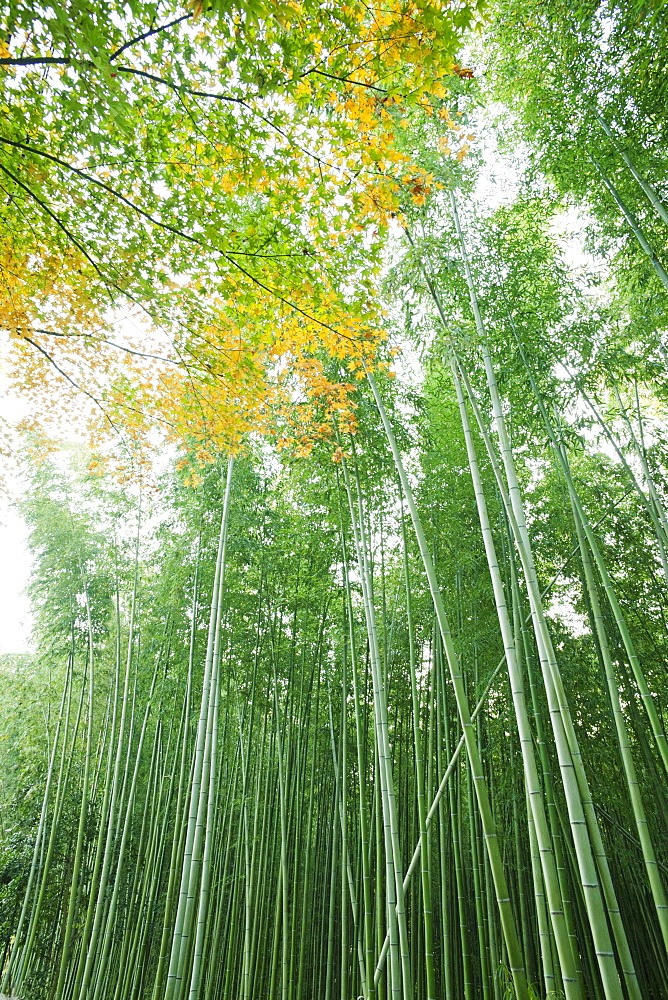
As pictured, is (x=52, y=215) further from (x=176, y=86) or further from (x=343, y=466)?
(x=343, y=466)

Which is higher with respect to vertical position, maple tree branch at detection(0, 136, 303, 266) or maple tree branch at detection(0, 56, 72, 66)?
maple tree branch at detection(0, 136, 303, 266)

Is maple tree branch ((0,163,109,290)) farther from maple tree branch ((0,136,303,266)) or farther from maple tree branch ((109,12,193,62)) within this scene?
maple tree branch ((109,12,193,62))

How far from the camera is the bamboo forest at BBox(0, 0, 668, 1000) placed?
1938mm

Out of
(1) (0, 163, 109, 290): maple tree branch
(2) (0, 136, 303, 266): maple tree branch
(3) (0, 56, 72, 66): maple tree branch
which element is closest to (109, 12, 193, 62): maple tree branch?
(3) (0, 56, 72, 66): maple tree branch

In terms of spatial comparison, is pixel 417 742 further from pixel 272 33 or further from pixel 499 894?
pixel 272 33

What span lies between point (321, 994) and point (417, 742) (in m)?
3.81

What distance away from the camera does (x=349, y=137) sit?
76.5 inches

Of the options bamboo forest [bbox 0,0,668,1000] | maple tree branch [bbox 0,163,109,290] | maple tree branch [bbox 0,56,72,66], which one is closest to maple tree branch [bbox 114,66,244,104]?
bamboo forest [bbox 0,0,668,1000]

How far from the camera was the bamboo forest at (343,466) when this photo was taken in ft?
6.36

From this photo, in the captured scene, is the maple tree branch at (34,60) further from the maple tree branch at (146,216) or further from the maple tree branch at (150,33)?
the maple tree branch at (146,216)

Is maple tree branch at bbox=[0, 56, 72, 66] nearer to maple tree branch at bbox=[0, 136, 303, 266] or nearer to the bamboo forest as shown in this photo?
the bamboo forest

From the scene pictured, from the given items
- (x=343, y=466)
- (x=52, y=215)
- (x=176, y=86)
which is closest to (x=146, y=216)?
(x=52, y=215)

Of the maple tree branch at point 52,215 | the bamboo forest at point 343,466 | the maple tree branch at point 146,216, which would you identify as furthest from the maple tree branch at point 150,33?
the maple tree branch at point 52,215

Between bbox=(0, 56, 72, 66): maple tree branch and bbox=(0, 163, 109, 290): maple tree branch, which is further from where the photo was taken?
bbox=(0, 163, 109, 290): maple tree branch
